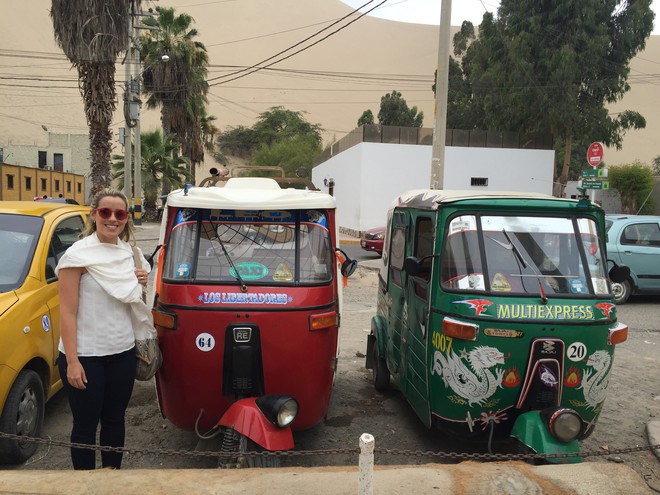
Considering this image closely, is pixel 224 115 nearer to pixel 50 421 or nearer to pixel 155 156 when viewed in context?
pixel 155 156

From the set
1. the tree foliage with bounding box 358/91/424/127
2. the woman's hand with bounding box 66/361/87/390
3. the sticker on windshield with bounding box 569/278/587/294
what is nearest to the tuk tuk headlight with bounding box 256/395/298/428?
the woman's hand with bounding box 66/361/87/390

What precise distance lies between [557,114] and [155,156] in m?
22.5

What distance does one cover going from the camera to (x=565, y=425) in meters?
3.40

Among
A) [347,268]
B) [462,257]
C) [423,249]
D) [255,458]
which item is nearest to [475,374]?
[462,257]

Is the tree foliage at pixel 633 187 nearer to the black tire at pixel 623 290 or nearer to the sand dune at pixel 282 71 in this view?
the black tire at pixel 623 290

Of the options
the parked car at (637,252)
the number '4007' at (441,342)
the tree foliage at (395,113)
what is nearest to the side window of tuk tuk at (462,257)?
the number '4007' at (441,342)

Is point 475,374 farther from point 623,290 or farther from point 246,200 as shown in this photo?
point 623,290

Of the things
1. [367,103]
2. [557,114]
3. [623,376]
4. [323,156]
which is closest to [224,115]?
[367,103]

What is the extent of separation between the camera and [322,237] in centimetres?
411

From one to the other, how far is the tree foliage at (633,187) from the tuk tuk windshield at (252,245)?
30.7 m

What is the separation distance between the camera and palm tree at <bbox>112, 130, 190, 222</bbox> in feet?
109

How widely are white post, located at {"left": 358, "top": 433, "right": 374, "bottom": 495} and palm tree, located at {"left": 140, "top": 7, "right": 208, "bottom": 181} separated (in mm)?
30142

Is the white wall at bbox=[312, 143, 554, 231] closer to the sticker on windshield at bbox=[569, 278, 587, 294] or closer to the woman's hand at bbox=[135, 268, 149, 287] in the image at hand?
the sticker on windshield at bbox=[569, 278, 587, 294]

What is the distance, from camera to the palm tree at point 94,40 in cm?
1530
